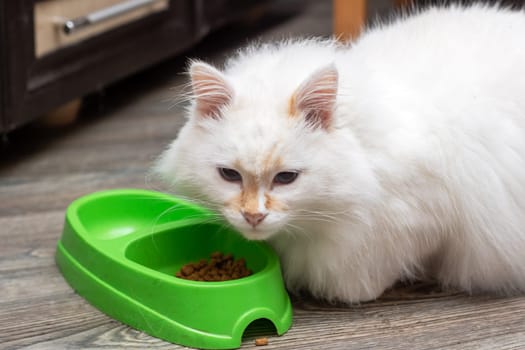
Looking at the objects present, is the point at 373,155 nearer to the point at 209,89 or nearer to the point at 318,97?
the point at 318,97

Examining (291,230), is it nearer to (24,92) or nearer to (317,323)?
(317,323)

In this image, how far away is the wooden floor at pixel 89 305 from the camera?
1250 mm

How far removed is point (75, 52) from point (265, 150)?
1.16 metres

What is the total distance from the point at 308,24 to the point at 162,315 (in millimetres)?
2630

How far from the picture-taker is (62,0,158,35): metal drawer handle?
6.78 ft

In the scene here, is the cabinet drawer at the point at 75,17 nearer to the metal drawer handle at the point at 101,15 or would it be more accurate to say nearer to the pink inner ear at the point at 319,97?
the metal drawer handle at the point at 101,15

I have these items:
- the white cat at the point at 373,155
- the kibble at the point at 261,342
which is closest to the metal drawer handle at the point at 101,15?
the white cat at the point at 373,155

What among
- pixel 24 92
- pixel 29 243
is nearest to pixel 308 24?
pixel 24 92

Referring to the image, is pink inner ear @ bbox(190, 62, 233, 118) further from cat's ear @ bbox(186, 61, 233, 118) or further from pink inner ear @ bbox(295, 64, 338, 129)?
pink inner ear @ bbox(295, 64, 338, 129)

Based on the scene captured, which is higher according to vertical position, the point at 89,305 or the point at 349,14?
the point at 349,14

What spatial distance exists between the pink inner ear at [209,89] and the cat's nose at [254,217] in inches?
6.9

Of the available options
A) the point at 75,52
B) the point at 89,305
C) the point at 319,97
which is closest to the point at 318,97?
the point at 319,97

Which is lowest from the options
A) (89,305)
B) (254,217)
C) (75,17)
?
(89,305)

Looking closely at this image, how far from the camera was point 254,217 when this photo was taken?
3.79 ft
